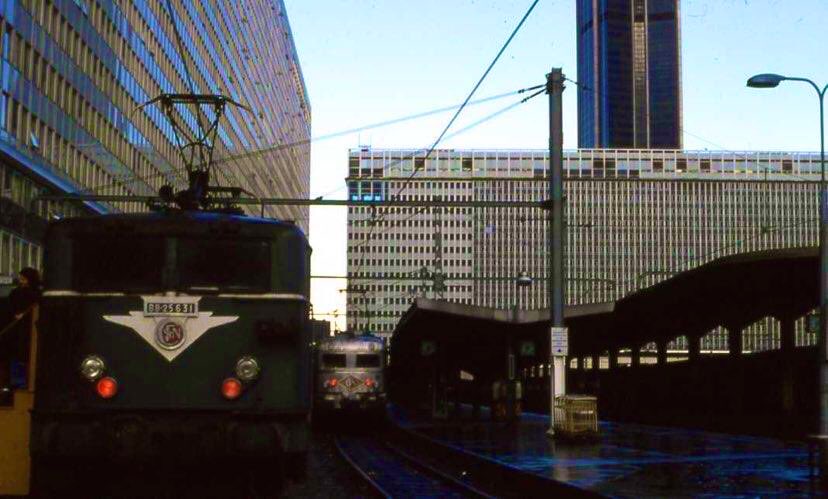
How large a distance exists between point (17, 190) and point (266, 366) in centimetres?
3979

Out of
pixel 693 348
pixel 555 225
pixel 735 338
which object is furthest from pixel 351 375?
pixel 693 348

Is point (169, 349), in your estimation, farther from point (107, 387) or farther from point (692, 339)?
point (692, 339)

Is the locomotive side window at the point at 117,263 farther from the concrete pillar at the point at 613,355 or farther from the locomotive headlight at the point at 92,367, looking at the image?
the concrete pillar at the point at 613,355

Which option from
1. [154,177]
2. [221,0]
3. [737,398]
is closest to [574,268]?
[221,0]

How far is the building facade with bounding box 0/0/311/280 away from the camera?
46.7 metres

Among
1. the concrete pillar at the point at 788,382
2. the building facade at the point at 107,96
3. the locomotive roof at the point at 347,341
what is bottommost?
the concrete pillar at the point at 788,382

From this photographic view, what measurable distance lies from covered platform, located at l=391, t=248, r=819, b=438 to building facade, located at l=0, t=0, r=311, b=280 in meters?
16.7

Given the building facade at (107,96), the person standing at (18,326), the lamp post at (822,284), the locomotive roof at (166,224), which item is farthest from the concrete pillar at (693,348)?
the person standing at (18,326)

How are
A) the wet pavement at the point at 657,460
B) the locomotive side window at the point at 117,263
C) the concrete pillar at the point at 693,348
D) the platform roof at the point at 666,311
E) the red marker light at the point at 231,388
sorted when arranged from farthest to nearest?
1. the concrete pillar at the point at 693,348
2. the platform roof at the point at 666,311
3. the wet pavement at the point at 657,460
4. the locomotive side window at the point at 117,263
5. the red marker light at the point at 231,388

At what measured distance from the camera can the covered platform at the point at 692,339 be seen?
30.9 m

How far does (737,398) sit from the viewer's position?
36.7m

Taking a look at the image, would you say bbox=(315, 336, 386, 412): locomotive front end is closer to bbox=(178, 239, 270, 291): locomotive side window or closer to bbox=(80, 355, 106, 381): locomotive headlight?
bbox=(178, 239, 270, 291): locomotive side window

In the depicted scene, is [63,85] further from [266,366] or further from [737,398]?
[266,366]

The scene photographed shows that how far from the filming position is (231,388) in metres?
10.0
